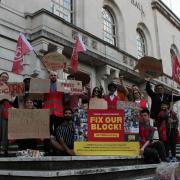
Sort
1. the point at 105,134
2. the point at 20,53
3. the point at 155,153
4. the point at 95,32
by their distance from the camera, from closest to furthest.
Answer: the point at 105,134 → the point at 155,153 → the point at 20,53 → the point at 95,32

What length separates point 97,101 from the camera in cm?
805

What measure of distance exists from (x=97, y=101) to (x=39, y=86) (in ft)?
4.39

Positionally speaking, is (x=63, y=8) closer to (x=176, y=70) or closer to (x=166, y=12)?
(x=176, y=70)

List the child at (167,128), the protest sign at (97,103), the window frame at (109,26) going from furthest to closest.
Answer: the window frame at (109,26) → the child at (167,128) → the protest sign at (97,103)

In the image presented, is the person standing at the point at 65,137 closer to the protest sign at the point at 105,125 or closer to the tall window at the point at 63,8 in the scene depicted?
the protest sign at the point at 105,125

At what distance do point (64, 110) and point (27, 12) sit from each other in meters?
8.12

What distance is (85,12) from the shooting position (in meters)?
17.8

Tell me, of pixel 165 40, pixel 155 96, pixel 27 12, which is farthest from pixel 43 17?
pixel 165 40

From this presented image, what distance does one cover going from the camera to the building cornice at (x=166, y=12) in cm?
2552

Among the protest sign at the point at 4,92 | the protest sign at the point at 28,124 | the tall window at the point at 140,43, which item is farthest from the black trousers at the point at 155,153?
the tall window at the point at 140,43

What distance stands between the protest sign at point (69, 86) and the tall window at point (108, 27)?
39.3 ft


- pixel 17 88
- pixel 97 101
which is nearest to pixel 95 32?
pixel 97 101

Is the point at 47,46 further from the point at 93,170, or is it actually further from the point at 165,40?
the point at 165,40

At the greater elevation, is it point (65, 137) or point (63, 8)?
point (63, 8)
